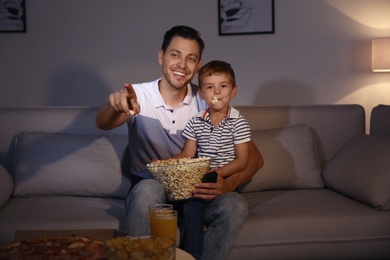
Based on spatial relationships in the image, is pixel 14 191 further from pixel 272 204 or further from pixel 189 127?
pixel 272 204

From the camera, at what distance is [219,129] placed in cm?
233

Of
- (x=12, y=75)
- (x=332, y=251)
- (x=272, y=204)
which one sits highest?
(x=12, y=75)

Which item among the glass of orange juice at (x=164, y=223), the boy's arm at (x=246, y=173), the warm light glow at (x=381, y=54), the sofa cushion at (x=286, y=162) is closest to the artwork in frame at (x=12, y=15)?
the sofa cushion at (x=286, y=162)

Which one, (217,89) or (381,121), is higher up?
(217,89)

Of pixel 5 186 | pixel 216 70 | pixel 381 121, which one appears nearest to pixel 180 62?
pixel 216 70

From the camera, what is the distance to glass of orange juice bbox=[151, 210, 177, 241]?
158 cm

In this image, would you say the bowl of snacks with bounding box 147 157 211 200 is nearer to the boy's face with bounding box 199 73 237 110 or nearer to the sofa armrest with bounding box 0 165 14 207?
the boy's face with bounding box 199 73 237 110

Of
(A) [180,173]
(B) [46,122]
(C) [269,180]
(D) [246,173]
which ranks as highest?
(B) [46,122]

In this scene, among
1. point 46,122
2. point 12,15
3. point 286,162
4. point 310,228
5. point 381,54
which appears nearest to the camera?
point 310,228

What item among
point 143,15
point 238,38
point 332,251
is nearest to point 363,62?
point 238,38

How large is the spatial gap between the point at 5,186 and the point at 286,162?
1.39 m

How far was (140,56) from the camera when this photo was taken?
3.84 meters

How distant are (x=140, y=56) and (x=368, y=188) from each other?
6.75 feet

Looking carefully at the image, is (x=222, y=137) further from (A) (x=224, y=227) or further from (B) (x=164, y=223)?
(B) (x=164, y=223)
